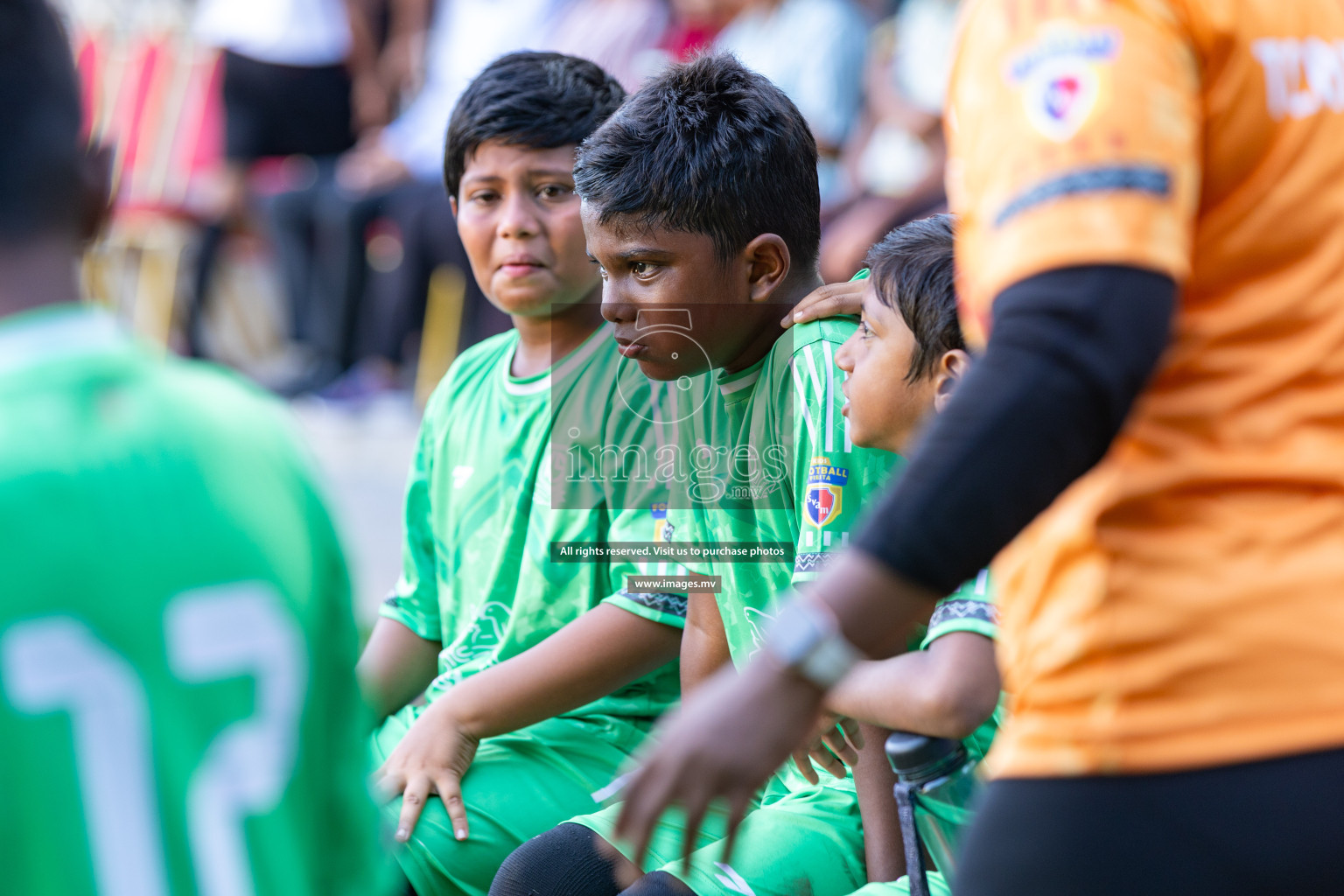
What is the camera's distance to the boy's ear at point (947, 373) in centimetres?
168

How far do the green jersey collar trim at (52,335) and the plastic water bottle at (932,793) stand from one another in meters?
0.93

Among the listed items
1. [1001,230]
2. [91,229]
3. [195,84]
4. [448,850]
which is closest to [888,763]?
[448,850]

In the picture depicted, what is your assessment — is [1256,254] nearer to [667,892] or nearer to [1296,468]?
[1296,468]

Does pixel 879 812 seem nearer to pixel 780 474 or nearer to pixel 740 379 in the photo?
pixel 780 474

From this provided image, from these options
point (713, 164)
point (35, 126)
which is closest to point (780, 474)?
point (713, 164)

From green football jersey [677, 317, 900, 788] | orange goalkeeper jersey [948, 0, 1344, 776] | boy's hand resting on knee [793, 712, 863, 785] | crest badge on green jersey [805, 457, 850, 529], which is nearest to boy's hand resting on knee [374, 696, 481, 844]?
green football jersey [677, 317, 900, 788]

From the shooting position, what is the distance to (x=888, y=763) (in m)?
1.80

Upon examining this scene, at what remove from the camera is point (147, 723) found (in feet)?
3.01

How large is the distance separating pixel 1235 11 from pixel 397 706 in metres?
1.93

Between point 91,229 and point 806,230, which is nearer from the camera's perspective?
point 91,229

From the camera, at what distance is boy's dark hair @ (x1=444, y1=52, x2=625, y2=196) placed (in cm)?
248

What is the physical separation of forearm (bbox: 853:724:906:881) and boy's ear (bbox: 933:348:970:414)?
0.45m

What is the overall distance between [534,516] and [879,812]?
2.66 ft

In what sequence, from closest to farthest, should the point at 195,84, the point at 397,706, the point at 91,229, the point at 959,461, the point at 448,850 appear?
the point at 959,461 < the point at 91,229 < the point at 448,850 < the point at 397,706 < the point at 195,84
